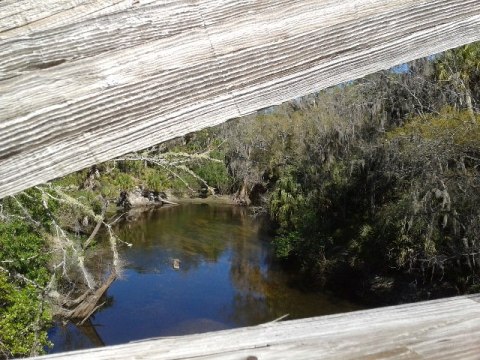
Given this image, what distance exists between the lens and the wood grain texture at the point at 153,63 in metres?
0.63

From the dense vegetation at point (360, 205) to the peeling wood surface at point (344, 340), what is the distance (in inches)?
166

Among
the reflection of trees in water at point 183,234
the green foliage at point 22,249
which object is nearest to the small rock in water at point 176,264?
the reflection of trees in water at point 183,234

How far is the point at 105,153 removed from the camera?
67 centimetres

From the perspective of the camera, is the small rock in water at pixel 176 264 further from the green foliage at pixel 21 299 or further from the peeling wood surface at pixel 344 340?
the peeling wood surface at pixel 344 340

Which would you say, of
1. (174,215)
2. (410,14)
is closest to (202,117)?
(410,14)

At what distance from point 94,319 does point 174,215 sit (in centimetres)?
1281

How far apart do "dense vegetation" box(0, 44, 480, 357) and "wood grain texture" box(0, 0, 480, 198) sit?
4348 mm

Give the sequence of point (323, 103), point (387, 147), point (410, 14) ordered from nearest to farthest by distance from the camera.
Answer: point (410, 14) → point (387, 147) → point (323, 103)

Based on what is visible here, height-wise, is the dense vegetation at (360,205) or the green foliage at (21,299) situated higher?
the green foliage at (21,299)

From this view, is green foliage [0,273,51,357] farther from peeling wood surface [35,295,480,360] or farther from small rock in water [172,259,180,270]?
small rock in water [172,259,180,270]

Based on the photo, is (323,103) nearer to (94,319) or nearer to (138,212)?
(138,212)

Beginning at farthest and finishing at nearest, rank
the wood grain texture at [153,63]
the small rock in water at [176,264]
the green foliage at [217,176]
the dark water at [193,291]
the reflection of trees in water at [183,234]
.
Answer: the green foliage at [217,176]
the reflection of trees in water at [183,234]
the small rock in water at [176,264]
the dark water at [193,291]
the wood grain texture at [153,63]

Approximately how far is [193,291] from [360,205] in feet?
19.5

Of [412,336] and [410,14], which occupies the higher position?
[410,14]
